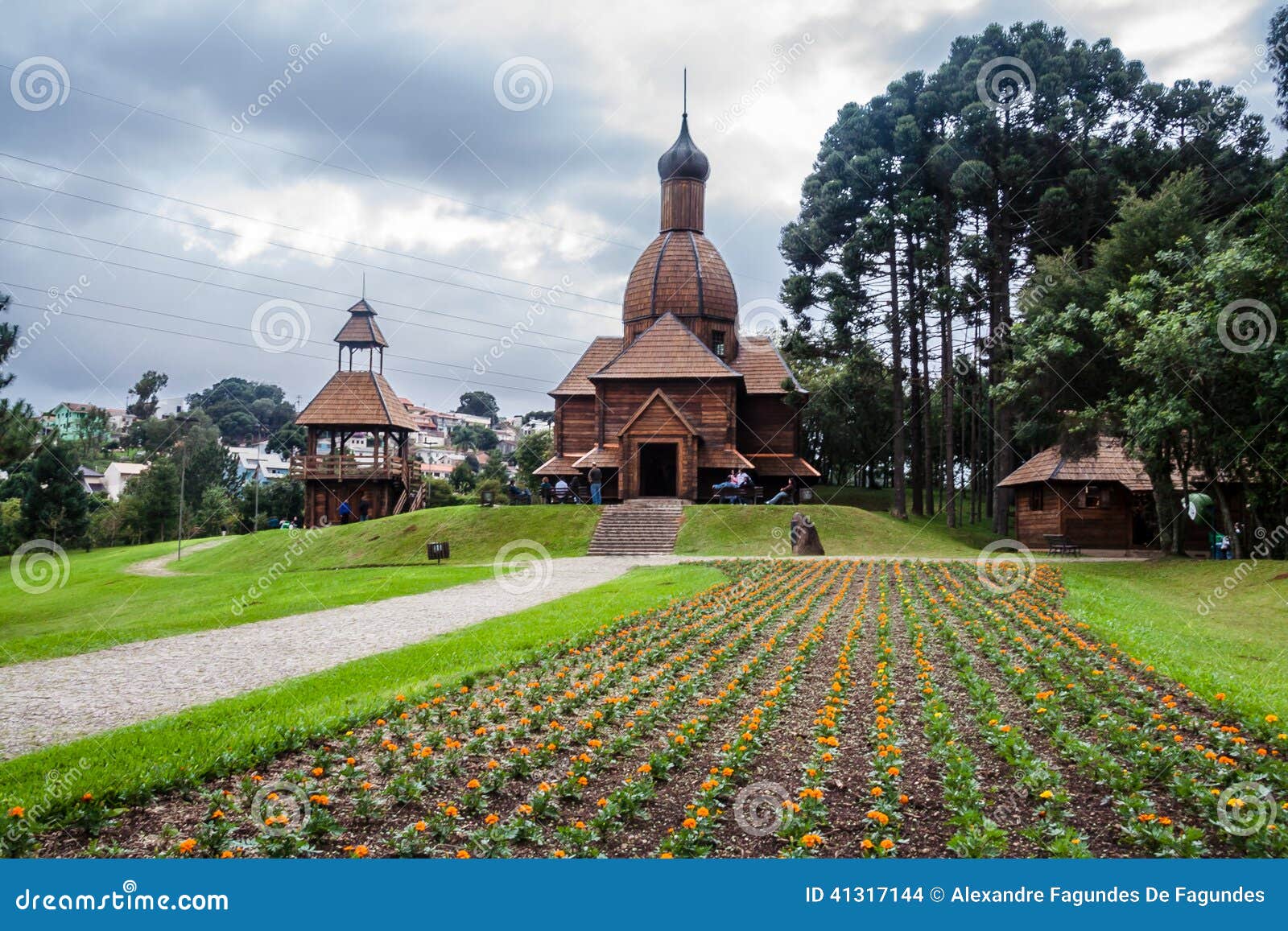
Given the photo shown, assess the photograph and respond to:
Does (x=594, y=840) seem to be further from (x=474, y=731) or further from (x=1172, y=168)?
(x=1172, y=168)

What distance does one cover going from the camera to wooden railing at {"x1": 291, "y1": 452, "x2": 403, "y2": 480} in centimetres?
3953

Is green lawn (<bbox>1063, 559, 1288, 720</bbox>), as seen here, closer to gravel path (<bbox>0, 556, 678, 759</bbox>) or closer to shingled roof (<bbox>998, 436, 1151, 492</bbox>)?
shingled roof (<bbox>998, 436, 1151, 492</bbox>)

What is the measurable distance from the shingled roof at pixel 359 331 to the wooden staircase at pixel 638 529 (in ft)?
57.8

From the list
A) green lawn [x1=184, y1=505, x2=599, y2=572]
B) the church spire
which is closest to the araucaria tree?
the church spire

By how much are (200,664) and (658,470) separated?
1089 inches

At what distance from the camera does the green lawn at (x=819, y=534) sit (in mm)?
27281

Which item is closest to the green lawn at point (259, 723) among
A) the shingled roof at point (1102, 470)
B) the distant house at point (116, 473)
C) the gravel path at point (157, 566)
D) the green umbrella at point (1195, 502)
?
the green umbrella at point (1195, 502)

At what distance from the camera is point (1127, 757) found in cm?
603

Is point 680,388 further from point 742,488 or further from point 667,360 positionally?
point 742,488

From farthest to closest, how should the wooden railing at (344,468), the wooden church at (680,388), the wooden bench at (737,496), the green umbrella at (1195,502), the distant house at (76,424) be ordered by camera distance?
the distant house at (76,424) < the wooden railing at (344,468) < the wooden church at (680,388) < the wooden bench at (737,496) < the green umbrella at (1195,502)

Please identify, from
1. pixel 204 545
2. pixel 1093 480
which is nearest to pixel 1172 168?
pixel 1093 480

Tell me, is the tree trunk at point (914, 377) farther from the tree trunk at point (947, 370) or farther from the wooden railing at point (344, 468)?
the wooden railing at point (344, 468)

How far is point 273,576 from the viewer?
26094 mm

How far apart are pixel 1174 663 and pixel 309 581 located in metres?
19.3
